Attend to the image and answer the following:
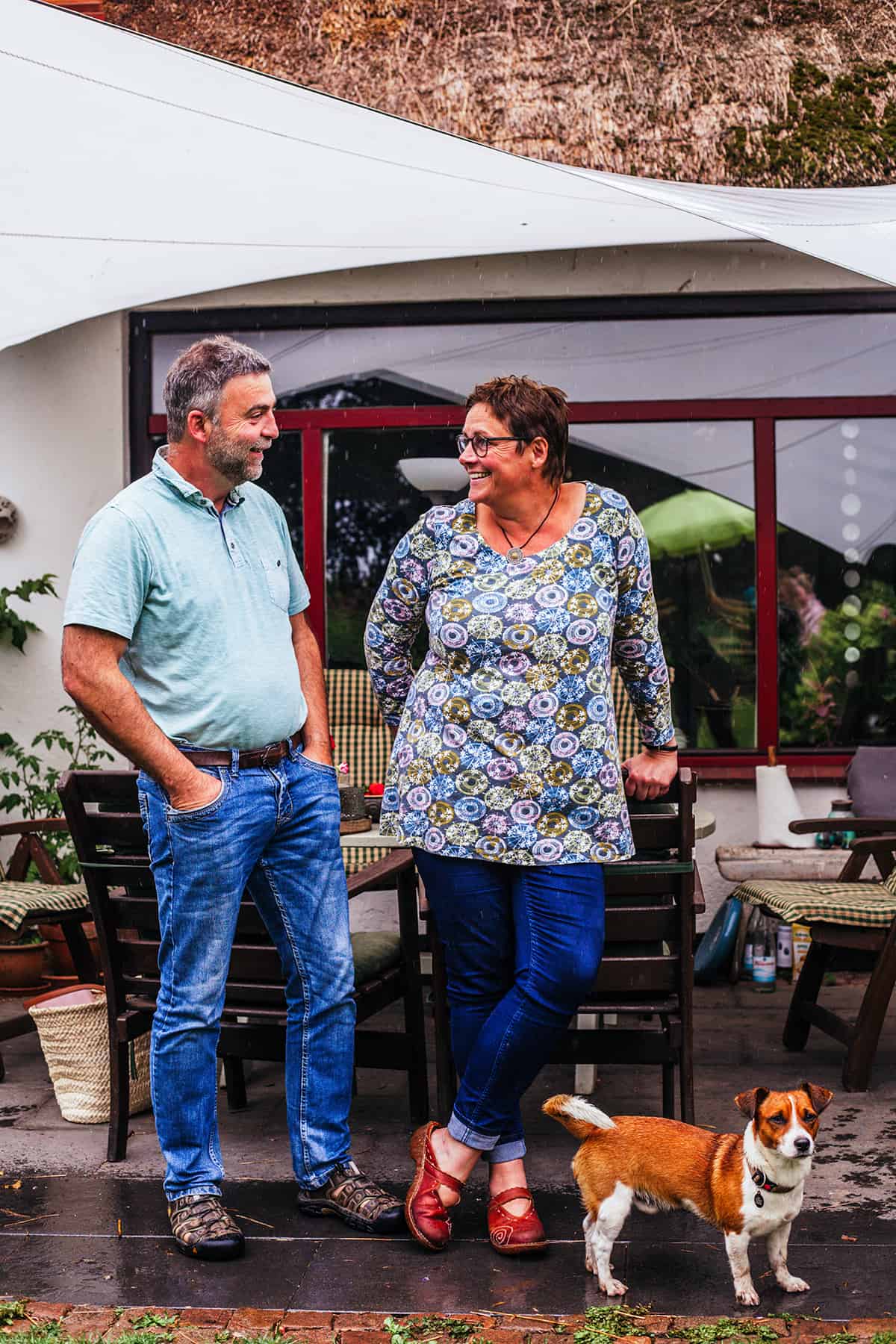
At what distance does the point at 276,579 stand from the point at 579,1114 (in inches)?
51.8

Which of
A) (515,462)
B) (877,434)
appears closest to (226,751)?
(515,462)

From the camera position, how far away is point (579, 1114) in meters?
2.85

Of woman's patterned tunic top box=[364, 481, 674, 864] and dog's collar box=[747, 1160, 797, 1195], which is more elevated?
woman's patterned tunic top box=[364, 481, 674, 864]

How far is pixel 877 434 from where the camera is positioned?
6.27 m

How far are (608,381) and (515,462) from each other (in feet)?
11.5

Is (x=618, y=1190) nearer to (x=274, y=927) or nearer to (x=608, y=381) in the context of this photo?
(x=274, y=927)

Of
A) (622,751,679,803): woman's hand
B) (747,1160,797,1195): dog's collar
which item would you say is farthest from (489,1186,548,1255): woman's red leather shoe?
(622,751,679,803): woman's hand

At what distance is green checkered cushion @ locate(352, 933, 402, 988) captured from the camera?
146 inches

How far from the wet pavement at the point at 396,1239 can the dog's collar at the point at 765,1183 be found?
24 centimetres

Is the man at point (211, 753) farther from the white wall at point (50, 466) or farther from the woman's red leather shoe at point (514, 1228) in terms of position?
the white wall at point (50, 466)

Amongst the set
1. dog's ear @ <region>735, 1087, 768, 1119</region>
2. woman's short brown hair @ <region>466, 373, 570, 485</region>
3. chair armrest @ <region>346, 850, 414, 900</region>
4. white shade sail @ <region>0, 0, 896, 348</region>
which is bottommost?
dog's ear @ <region>735, 1087, 768, 1119</region>

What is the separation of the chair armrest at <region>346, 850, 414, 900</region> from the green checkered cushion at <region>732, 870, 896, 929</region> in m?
1.20

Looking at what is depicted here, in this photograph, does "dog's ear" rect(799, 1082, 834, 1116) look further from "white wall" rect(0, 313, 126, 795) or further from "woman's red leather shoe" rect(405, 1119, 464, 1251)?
"white wall" rect(0, 313, 126, 795)

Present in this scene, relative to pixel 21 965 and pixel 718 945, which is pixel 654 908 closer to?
pixel 718 945
